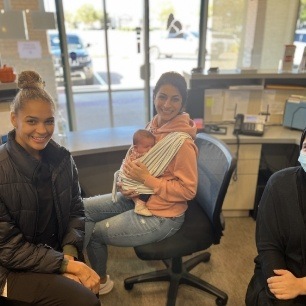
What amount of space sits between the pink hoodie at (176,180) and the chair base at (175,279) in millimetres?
512

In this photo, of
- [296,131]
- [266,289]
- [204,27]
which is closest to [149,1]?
[204,27]

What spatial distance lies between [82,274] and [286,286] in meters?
0.80

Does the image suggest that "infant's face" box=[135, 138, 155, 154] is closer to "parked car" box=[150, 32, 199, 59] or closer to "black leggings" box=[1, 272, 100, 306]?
"black leggings" box=[1, 272, 100, 306]

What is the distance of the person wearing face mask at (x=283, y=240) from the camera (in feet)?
3.74

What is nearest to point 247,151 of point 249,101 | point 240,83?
point 249,101

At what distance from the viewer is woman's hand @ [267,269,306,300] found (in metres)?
1.12

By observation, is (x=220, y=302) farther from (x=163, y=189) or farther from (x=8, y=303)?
(x=8, y=303)

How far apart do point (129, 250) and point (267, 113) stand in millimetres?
1556

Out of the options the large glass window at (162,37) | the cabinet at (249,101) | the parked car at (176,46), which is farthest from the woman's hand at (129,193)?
the parked car at (176,46)

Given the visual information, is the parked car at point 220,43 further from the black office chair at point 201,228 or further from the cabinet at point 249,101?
the black office chair at point 201,228

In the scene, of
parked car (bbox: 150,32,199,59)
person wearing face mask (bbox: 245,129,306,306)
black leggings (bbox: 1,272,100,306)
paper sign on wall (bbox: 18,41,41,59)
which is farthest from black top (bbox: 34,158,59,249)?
parked car (bbox: 150,32,199,59)

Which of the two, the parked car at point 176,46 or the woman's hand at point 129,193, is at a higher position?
the parked car at point 176,46

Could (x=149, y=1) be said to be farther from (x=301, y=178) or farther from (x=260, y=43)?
(x=301, y=178)

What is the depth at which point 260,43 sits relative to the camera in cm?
427
